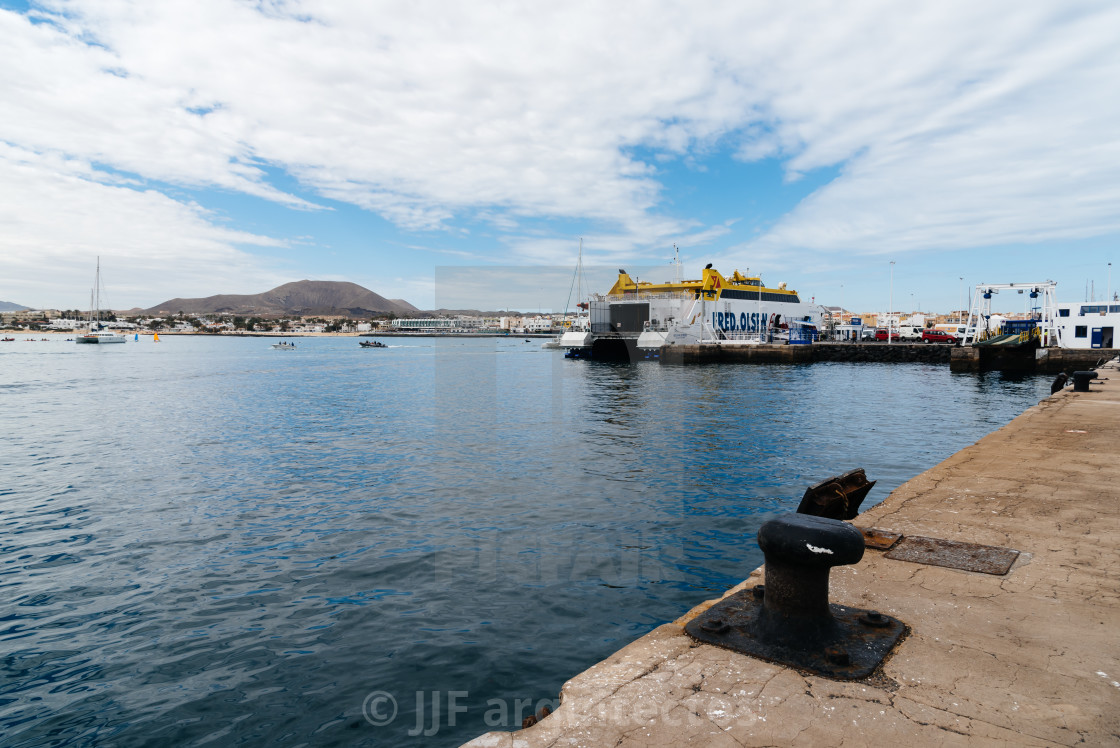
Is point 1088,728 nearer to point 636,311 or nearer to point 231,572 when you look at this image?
point 231,572

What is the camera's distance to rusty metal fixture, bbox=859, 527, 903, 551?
5.06 metres

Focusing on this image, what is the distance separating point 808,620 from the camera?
340cm

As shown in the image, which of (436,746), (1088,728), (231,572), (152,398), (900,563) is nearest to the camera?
(1088,728)

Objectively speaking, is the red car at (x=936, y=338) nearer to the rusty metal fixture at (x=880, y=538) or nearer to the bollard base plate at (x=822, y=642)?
the rusty metal fixture at (x=880, y=538)

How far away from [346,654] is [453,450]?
10732 millimetres

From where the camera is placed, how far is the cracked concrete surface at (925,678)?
260 centimetres

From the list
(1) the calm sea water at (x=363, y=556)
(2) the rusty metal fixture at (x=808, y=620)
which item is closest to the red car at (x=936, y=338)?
(1) the calm sea water at (x=363, y=556)

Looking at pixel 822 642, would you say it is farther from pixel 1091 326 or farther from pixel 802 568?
pixel 1091 326

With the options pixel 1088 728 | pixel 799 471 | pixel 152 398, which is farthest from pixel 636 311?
pixel 1088 728

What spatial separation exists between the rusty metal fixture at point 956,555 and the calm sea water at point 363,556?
2.35 meters

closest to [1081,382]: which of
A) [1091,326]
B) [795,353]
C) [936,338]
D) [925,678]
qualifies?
[925,678]

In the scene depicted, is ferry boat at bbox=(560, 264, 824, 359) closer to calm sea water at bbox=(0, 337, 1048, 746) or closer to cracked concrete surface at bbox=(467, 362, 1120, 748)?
calm sea water at bbox=(0, 337, 1048, 746)

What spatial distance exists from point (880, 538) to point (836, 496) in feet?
3.70

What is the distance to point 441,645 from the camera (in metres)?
5.77
